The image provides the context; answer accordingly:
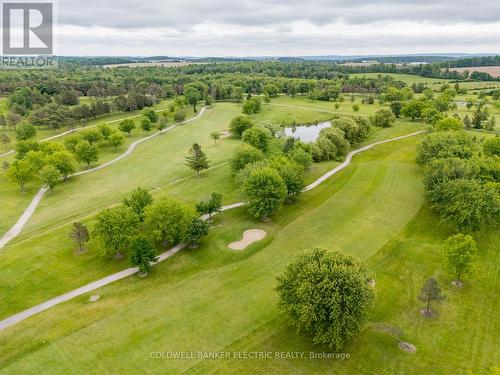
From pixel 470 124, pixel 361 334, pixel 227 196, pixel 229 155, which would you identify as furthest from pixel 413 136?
pixel 361 334

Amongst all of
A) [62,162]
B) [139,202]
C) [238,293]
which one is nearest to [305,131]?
[62,162]

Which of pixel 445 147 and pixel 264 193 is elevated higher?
pixel 445 147

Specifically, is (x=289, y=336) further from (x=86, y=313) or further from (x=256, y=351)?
(x=86, y=313)

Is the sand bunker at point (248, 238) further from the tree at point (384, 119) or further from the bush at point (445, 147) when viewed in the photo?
the tree at point (384, 119)

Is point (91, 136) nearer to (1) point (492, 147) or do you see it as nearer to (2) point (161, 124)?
(2) point (161, 124)

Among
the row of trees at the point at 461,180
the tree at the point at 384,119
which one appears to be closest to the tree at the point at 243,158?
the row of trees at the point at 461,180

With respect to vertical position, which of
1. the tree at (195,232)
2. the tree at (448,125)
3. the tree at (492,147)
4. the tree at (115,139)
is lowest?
the tree at (195,232)

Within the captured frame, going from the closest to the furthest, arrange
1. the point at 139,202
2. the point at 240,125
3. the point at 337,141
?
the point at 139,202 < the point at 337,141 < the point at 240,125
